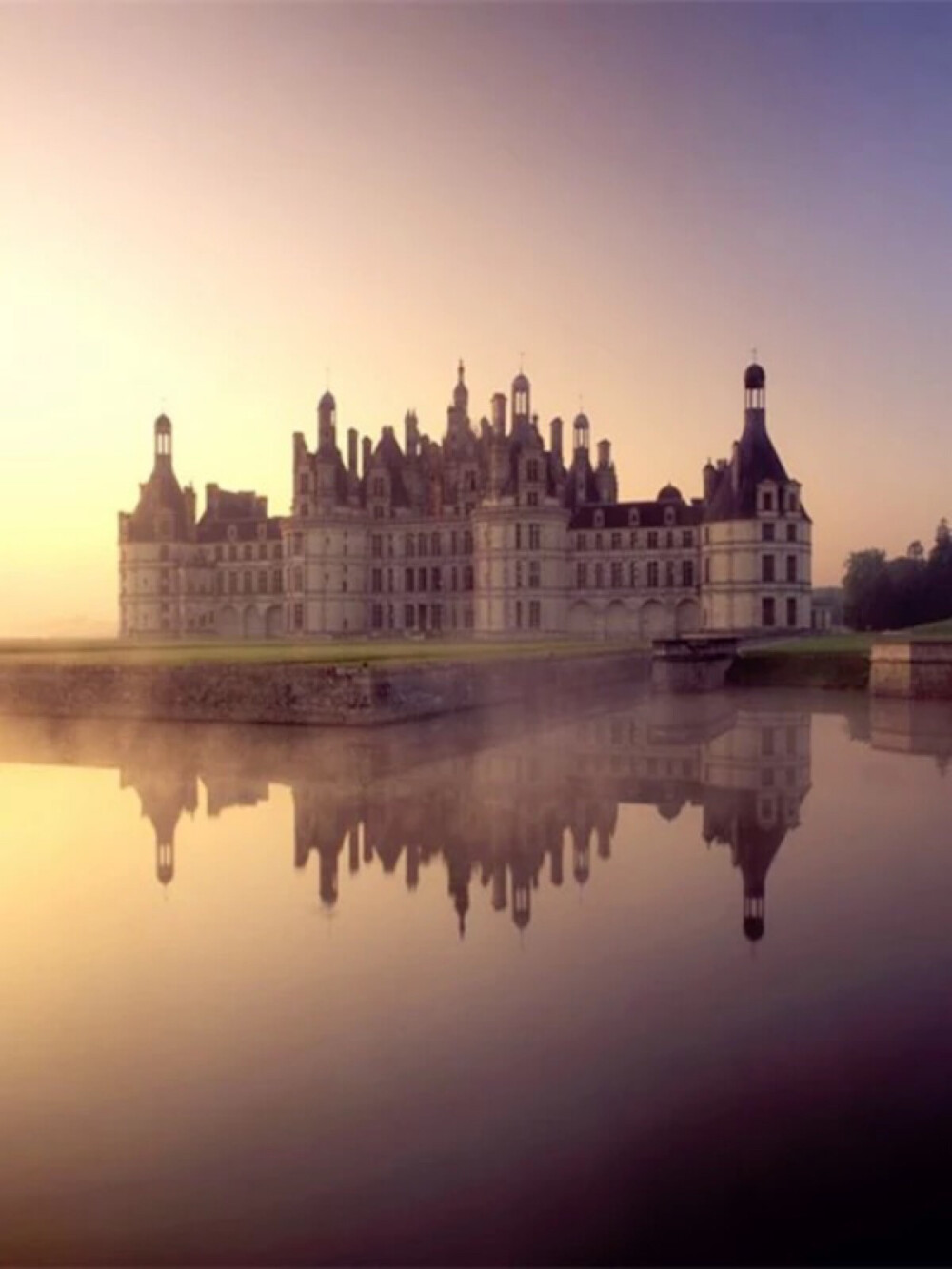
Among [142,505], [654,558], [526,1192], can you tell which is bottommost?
[526,1192]

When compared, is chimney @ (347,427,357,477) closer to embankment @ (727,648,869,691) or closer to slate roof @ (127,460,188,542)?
slate roof @ (127,460,188,542)

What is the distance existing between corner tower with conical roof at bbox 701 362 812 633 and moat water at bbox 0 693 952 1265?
1875 inches

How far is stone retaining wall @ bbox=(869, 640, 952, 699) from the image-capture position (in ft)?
108

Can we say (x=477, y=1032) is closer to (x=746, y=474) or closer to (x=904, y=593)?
(x=746, y=474)

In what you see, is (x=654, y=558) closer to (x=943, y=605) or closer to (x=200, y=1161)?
(x=943, y=605)

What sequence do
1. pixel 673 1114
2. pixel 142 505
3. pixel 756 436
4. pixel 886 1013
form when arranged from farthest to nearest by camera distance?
1. pixel 142 505
2. pixel 756 436
3. pixel 886 1013
4. pixel 673 1114

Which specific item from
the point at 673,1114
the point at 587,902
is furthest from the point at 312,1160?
the point at 587,902

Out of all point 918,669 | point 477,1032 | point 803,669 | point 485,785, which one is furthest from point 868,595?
point 477,1032

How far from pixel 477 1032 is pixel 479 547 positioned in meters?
60.5

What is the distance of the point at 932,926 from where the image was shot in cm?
968

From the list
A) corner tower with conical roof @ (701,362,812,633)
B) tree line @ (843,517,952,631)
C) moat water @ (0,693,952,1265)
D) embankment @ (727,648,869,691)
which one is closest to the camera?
moat water @ (0,693,952,1265)

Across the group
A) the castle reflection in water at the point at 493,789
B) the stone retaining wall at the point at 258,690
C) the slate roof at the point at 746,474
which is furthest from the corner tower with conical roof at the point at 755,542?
the castle reflection in water at the point at 493,789

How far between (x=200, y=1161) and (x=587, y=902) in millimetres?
5358


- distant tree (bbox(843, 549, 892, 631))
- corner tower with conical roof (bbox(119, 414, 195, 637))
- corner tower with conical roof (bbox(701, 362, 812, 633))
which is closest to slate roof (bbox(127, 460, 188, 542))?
corner tower with conical roof (bbox(119, 414, 195, 637))
